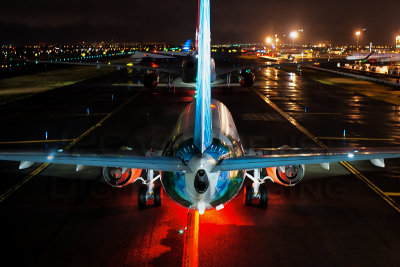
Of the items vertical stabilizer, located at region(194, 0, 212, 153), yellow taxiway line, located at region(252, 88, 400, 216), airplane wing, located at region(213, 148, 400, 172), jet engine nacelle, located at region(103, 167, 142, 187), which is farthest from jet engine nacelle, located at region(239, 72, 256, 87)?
vertical stabilizer, located at region(194, 0, 212, 153)

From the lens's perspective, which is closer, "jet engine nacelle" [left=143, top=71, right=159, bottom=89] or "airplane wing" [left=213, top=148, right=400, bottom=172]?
"airplane wing" [left=213, top=148, right=400, bottom=172]

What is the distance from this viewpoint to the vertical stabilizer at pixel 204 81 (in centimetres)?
1025

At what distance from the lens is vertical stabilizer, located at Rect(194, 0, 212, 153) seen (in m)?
10.2

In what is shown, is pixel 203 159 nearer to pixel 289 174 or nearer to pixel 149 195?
pixel 149 195

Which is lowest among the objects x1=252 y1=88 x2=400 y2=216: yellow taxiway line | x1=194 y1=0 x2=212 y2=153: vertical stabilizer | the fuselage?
x1=252 y1=88 x2=400 y2=216: yellow taxiway line

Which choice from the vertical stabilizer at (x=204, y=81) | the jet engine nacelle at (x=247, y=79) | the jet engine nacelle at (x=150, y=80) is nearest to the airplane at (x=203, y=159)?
the vertical stabilizer at (x=204, y=81)

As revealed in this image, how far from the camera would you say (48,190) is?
17.6 metres

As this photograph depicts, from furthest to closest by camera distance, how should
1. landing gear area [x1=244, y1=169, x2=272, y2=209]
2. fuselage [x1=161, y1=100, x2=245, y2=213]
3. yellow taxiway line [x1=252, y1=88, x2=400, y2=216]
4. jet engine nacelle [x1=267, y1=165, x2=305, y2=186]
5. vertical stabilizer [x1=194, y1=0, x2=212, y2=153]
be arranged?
yellow taxiway line [x1=252, y1=88, x2=400, y2=216] < landing gear area [x1=244, y1=169, x2=272, y2=209] < jet engine nacelle [x1=267, y1=165, x2=305, y2=186] < fuselage [x1=161, y1=100, x2=245, y2=213] < vertical stabilizer [x1=194, y1=0, x2=212, y2=153]

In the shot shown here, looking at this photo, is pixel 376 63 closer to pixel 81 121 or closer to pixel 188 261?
pixel 81 121

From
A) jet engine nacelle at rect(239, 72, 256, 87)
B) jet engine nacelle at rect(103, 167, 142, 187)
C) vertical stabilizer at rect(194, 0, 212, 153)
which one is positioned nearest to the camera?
vertical stabilizer at rect(194, 0, 212, 153)

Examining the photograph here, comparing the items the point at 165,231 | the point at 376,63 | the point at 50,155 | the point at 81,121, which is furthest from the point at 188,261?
the point at 376,63

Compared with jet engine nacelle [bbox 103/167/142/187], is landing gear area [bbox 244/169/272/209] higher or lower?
lower

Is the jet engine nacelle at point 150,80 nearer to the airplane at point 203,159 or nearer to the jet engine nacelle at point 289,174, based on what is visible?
the jet engine nacelle at point 289,174

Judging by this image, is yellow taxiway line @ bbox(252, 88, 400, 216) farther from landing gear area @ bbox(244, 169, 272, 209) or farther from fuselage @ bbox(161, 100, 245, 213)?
fuselage @ bbox(161, 100, 245, 213)
